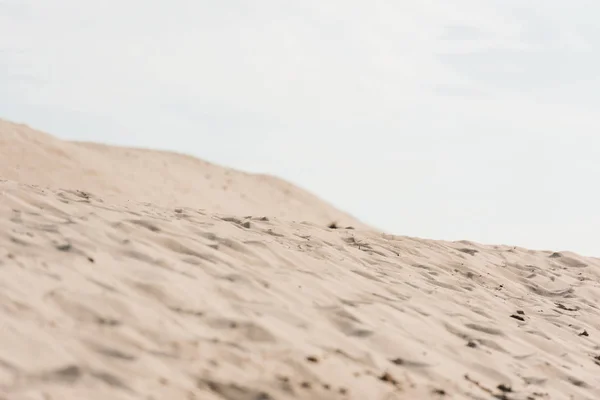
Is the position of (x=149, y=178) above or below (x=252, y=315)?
above

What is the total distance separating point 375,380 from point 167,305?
1.09m

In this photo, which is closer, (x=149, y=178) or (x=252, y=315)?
(x=252, y=315)

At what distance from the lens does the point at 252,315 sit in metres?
3.87

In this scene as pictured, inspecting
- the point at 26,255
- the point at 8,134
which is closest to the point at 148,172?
the point at 8,134

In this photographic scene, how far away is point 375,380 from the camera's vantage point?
353 cm

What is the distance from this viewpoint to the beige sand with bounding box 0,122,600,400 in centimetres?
309

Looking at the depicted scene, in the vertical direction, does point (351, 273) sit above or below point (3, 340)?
above

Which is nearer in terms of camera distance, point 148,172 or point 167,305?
point 167,305

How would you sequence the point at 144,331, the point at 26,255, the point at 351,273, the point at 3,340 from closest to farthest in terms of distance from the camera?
the point at 3,340 → the point at 144,331 → the point at 26,255 → the point at 351,273

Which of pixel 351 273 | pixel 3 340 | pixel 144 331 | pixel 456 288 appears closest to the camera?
pixel 3 340

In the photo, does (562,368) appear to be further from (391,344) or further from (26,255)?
(26,255)

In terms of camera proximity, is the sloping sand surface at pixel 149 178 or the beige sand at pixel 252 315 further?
the sloping sand surface at pixel 149 178

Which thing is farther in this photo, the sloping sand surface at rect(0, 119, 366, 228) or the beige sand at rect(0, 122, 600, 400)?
the sloping sand surface at rect(0, 119, 366, 228)

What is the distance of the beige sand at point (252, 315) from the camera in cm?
309
